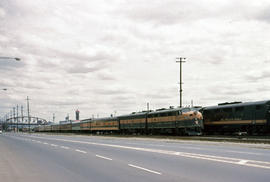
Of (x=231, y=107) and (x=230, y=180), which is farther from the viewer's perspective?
(x=231, y=107)

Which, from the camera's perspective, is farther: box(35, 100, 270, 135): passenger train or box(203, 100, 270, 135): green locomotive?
box(35, 100, 270, 135): passenger train

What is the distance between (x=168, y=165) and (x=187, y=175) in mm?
2954

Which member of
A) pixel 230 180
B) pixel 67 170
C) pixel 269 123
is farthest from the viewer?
pixel 269 123

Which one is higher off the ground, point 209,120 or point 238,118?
point 238,118

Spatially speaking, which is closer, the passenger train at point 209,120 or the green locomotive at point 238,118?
the green locomotive at point 238,118

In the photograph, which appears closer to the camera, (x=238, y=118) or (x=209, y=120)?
(x=238, y=118)

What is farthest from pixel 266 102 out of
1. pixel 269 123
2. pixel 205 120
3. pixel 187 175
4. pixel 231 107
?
pixel 187 175

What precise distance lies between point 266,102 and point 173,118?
44.1 ft

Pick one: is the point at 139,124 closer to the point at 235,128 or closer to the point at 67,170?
the point at 235,128

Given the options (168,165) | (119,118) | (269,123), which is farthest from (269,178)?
(119,118)

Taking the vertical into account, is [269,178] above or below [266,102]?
below

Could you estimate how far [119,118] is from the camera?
7169cm

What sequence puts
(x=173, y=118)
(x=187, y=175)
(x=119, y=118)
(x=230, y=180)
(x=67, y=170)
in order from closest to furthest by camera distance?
(x=230, y=180) < (x=187, y=175) < (x=67, y=170) < (x=173, y=118) < (x=119, y=118)

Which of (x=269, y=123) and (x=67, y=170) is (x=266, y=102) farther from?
(x=67, y=170)
